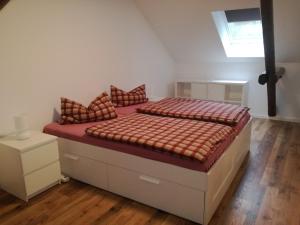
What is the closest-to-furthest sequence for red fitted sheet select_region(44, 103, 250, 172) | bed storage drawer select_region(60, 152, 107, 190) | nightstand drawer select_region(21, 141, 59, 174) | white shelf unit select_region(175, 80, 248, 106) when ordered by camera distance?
red fitted sheet select_region(44, 103, 250, 172), nightstand drawer select_region(21, 141, 59, 174), bed storage drawer select_region(60, 152, 107, 190), white shelf unit select_region(175, 80, 248, 106)

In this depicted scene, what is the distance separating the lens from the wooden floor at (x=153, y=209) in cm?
188

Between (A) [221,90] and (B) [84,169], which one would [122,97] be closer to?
(B) [84,169]

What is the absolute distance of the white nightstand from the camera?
2.06 meters

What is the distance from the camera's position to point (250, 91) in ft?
14.5

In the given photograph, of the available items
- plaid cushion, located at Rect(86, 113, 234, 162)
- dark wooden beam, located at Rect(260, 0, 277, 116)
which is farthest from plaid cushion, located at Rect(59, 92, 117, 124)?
dark wooden beam, located at Rect(260, 0, 277, 116)

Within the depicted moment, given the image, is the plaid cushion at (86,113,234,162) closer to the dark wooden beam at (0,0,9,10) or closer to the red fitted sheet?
the red fitted sheet

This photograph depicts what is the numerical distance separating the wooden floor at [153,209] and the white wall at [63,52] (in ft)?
2.63

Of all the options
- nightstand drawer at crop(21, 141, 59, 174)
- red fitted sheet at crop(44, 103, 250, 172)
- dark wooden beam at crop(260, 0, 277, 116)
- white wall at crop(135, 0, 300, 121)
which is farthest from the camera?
white wall at crop(135, 0, 300, 121)

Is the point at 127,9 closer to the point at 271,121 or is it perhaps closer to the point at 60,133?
the point at 60,133

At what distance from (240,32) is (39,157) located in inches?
144

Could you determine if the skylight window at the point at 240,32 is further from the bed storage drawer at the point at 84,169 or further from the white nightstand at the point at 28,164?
the white nightstand at the point at 28,164

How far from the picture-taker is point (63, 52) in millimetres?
2793

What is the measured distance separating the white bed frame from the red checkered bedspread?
0.25 m

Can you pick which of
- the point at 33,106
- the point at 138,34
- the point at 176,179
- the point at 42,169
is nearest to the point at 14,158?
the point at 42,169
